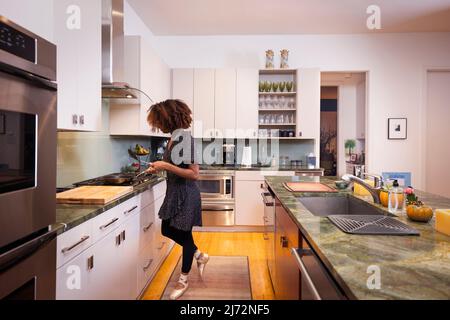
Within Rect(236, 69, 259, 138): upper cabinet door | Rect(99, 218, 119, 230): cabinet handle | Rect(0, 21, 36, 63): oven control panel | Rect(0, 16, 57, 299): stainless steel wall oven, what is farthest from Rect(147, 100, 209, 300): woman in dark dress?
Rect(236, 69, 259, 138): upper cabinet door

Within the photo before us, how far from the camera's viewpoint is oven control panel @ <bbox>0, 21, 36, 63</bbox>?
2.73 feet

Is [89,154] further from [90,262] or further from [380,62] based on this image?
[380,62]

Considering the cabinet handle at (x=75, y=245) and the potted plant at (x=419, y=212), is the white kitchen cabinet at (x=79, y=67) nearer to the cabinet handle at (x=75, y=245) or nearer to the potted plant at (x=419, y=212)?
the cabinet handle at (x=75, y=245)

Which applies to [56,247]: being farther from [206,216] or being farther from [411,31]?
[411,31]

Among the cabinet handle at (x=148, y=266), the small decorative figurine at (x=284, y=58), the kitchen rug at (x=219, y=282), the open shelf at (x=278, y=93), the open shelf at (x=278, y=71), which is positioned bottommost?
the kitchen rug at (x=219, y=282)

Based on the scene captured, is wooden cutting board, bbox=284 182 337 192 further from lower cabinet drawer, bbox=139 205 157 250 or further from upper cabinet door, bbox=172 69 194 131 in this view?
upper cabinet door, bbox=172 69 194 131

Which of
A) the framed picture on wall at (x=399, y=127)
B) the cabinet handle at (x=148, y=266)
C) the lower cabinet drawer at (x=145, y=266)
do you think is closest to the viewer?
the lower cabinet drawer at (x=145, y=266)

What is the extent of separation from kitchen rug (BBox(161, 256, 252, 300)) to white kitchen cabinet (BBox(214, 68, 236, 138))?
1.91 m

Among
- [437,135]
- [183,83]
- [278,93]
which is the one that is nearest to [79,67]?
[183,83]

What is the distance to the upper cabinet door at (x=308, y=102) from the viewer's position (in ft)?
13.3

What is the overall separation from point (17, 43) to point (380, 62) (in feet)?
15.3

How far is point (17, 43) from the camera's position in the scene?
0.88 m

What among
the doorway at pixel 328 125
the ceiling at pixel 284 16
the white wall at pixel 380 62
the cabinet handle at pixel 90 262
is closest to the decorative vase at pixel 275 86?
the white wall at pixel 380 62

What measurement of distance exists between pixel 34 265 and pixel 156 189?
1.62m
